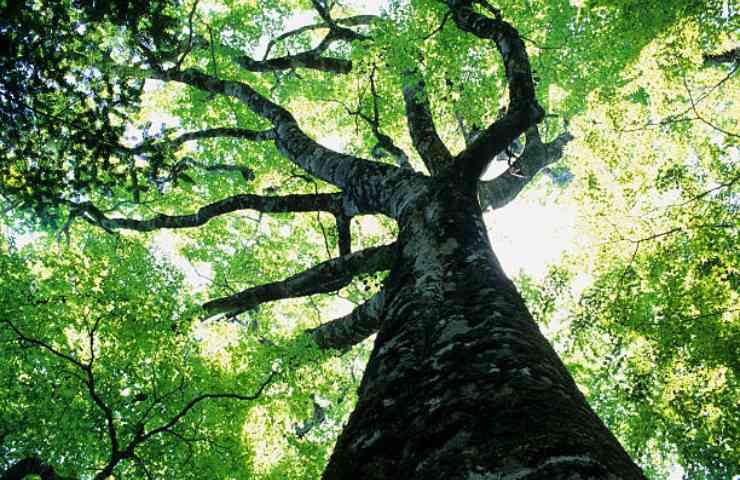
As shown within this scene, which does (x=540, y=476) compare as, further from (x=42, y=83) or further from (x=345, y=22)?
(x=345, y=22)

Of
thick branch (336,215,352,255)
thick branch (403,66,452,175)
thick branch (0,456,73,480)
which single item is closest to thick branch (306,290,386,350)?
thick branch (336,215,352,255)

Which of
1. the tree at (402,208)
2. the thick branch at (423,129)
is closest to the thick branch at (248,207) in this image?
the tree at (402,208)

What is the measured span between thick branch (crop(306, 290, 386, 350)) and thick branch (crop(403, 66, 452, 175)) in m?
2.03

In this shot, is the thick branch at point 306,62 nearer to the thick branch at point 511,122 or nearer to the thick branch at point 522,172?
the thick branch at point 522,172

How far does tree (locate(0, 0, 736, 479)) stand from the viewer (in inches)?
62.7

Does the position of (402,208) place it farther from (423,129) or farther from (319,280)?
(423,129)

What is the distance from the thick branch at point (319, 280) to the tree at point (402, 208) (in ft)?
0.08

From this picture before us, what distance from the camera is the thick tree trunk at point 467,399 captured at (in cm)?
138

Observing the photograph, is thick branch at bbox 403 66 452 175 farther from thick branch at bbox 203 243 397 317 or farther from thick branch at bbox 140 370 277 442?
thick branch at bbox 140 370 277 442

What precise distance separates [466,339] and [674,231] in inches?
241

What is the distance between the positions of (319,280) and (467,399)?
14.3ft

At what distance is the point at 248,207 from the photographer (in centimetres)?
748

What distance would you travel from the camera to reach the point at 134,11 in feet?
12.8

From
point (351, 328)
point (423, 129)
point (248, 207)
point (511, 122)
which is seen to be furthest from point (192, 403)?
point (511, 122)
